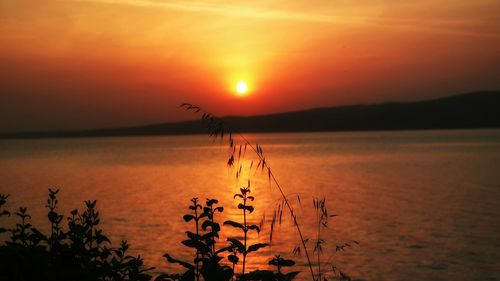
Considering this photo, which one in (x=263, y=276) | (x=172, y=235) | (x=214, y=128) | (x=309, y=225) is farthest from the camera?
(x=309, y=225)

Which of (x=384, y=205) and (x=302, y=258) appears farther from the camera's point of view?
(x=384, y=205)

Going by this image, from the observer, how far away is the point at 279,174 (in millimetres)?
68250

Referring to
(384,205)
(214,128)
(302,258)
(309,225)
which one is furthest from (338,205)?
(214,128)

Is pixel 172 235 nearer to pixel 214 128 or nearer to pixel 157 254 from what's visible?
pixel 157 254

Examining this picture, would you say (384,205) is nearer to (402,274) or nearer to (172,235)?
(172,235)

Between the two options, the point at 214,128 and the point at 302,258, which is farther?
the point at 302,258

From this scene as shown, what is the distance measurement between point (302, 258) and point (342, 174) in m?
45.1

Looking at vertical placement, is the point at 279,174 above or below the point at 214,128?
below

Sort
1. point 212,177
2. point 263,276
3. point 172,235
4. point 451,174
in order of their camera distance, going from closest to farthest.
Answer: point 263,276 < point 172,235 < point 451,174 < point 212,177

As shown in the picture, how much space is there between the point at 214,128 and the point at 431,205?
3173 centimetres

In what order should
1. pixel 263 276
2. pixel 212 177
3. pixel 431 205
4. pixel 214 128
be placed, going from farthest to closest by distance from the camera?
pixel 212 177 < pixel 431 205 < pixel 214 128 < pixel 263 276

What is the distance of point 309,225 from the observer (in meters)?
28.1

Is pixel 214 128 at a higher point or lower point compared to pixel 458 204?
higher

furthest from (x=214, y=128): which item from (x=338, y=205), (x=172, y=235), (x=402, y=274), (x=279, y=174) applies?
(x=279, y=174)
